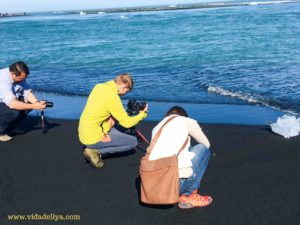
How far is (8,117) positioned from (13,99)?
457 mm

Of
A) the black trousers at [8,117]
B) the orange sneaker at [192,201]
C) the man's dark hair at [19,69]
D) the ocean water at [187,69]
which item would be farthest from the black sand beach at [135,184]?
the ocean water at [187,69]

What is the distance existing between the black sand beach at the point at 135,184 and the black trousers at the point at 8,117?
31 centimetres

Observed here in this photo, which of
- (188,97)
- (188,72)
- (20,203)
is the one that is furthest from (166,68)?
(20,203)

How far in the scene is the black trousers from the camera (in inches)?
279

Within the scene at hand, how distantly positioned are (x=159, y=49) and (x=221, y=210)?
19.4 metres

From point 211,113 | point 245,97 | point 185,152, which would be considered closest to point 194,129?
point 185,152

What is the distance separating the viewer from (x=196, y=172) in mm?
4492

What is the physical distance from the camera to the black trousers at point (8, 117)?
23.3 feet

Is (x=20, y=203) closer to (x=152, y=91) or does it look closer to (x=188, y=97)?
(x=188, y=97)

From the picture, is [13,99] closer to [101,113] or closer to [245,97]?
[101,113]

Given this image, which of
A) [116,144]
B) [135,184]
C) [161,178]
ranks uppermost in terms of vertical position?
[161,178]

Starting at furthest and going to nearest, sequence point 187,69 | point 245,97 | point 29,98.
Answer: point 187,69, point 245,97, point 29,98

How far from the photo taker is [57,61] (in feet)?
67.8

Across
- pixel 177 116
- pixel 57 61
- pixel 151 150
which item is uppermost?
pixel 177 116
